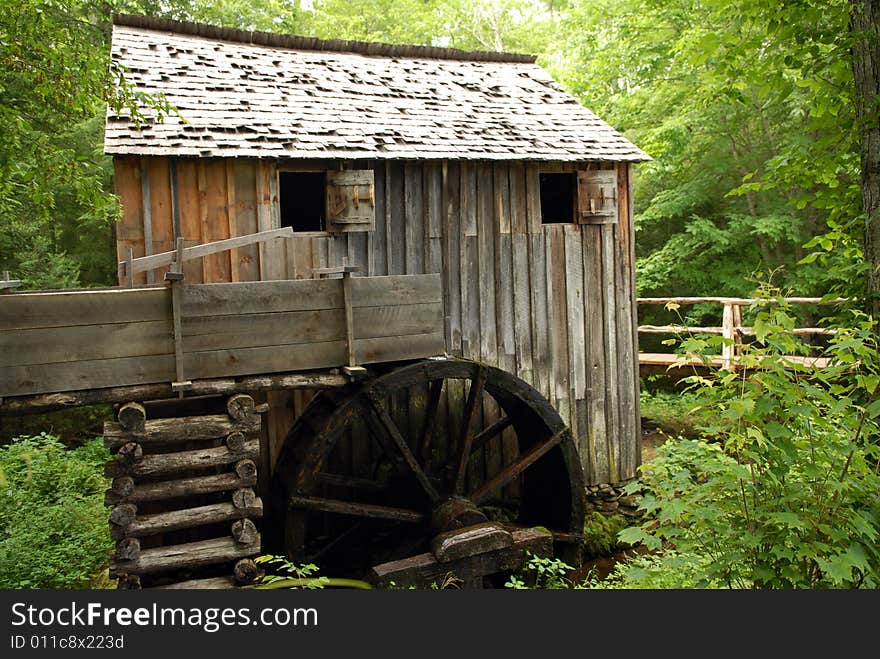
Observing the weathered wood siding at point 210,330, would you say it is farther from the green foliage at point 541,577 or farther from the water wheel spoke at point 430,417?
the green foliage at point 541,577

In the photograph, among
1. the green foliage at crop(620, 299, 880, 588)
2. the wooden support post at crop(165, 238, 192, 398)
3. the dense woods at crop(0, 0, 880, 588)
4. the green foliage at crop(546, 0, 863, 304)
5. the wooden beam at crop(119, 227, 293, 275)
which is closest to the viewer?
the green foliage at crop(620, 299, 880, 588)

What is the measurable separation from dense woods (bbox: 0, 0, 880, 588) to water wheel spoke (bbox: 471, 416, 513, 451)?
199 centimetres

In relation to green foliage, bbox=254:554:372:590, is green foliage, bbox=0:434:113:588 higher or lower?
lower

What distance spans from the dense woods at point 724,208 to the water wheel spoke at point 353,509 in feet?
6.49

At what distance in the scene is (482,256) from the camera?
7.66m

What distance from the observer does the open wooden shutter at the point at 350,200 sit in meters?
6.81

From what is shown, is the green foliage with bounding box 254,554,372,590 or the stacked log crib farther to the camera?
the stacked log crib

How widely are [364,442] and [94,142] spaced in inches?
272

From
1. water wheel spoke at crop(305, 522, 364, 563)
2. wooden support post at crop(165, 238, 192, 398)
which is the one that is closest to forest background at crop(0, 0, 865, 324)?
wooden support post at crop(165, 238, 192, 398)

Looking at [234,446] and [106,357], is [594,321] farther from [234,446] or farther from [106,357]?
[106,357]

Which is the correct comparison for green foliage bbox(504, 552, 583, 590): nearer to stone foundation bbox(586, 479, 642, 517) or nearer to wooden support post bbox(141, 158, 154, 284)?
stone foundation bbox(586, 479, 642, 517)

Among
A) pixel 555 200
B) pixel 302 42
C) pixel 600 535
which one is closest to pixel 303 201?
pixel 302 42

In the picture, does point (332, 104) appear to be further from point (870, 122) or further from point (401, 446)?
point (870, 122)

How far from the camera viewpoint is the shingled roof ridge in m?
8.27
